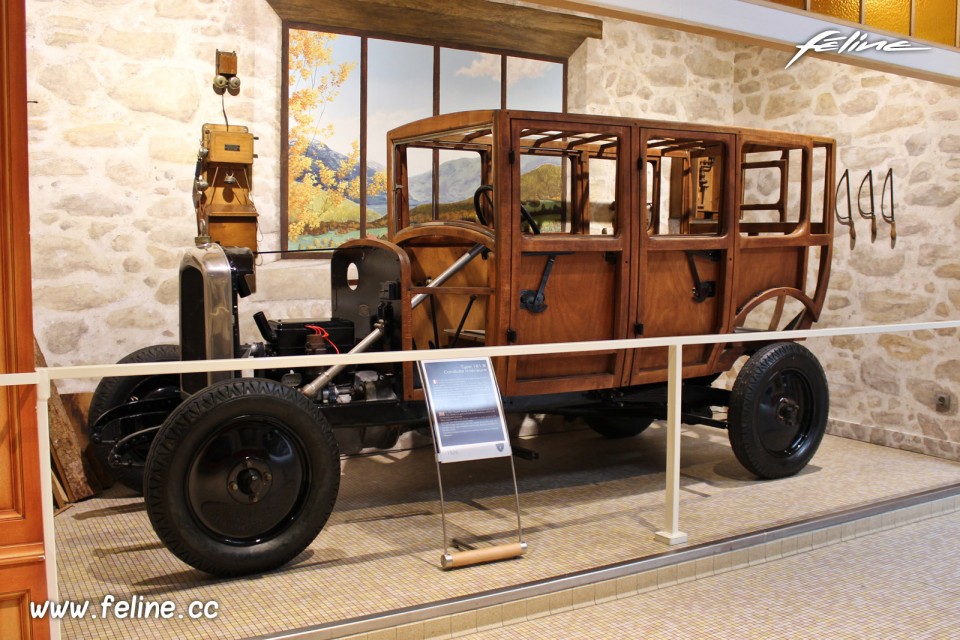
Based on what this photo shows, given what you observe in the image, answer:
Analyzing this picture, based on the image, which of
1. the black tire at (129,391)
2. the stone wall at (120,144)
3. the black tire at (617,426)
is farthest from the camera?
the black tire at (617,426)

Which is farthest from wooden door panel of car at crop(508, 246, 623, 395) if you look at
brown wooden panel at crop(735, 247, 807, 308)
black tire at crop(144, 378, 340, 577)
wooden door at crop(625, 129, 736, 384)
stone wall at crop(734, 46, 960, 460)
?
stone wall at crop(734, 46, 960, 460)

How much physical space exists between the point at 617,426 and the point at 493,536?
238 cm

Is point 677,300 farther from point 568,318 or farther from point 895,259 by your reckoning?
point 895,259

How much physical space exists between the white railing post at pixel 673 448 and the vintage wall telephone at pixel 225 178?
2.62m

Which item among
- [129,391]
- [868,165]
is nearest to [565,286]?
[129,391]

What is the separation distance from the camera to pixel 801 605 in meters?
3.53

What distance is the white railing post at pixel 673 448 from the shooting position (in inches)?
149

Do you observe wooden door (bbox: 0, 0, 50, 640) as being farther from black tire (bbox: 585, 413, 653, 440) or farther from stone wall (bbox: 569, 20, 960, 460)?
stone wall (bbox: 569, 20, 960, 460)

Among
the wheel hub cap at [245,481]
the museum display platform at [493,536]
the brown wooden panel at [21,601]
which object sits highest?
the wheel hub cap at [245,481]

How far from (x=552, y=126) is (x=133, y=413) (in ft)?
8.36

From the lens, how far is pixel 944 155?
5.97 meters

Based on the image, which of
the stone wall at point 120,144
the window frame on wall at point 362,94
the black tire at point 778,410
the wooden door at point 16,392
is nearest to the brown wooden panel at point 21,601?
the wooden door at point 16,392

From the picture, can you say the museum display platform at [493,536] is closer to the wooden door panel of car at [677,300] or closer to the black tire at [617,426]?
the black tire at [617,426]

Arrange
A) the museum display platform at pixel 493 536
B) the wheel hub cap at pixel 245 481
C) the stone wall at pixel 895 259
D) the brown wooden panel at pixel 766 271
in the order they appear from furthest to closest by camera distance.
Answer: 1. the stone wall at pixel 895 259
2. the brown wooden panel at pixel 766 271
3. the wheel hub cap at pixel 245 481
4. the museum display platform at pixel 493 536
